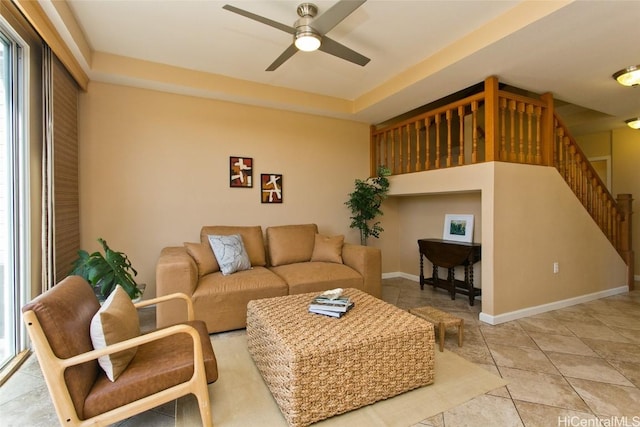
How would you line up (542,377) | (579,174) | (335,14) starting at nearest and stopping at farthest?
1. (335,14)
2. (542,377)
3. (579,174)

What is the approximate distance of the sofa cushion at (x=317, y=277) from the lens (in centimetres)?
299

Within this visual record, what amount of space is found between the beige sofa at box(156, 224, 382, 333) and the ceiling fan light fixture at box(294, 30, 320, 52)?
1925mm

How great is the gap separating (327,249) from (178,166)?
1.96 metres

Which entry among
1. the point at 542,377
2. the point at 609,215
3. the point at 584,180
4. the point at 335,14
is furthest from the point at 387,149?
the point at 542,377

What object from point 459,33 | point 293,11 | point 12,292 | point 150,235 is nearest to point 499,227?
point 459,33

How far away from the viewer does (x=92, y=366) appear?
1434mm

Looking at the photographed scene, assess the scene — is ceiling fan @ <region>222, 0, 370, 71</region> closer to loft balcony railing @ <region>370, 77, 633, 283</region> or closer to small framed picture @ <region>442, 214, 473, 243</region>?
loft balcony railing @ <region>370, 77, 633, 283</region>

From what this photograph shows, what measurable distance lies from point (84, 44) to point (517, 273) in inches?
178

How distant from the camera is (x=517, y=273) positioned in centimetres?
312

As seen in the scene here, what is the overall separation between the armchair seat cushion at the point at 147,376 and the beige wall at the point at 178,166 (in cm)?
207

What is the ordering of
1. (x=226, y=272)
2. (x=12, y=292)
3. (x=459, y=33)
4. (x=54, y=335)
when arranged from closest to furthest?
(x=54, y=335)
(x=12, y=292)
(x=459, y=33)
(x=226, y=272)

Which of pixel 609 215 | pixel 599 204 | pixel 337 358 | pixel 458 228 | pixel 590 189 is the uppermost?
pixel 590 189

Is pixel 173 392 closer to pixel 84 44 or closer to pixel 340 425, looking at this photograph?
pixel 340 425

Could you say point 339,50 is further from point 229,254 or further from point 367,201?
point 367,201
